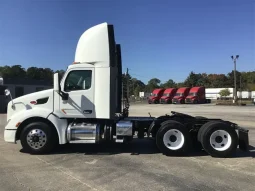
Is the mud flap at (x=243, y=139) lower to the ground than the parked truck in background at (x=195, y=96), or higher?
lower

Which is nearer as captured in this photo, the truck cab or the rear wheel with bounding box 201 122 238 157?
the rear wheel with bounding box 201 122 238 157

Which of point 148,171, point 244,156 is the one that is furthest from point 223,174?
point 244,156

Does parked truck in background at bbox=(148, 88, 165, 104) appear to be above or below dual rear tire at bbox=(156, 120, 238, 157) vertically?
above

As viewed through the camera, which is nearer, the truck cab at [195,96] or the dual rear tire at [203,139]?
the dual rear tire at [203,139]

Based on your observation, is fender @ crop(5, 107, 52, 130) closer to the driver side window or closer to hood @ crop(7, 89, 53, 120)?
hood @ crop(7, 89, 53, 120)

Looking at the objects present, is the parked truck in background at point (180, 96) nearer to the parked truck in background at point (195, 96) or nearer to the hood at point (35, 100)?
the parked truck in background at point (195, 96)

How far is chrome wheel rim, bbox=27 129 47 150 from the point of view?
9.22 m

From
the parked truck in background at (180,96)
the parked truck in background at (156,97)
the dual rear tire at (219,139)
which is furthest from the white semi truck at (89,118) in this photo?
the parked truck in background at (156,97)

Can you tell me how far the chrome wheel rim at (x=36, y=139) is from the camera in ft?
30.2

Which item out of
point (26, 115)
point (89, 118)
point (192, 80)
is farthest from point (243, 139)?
point (192, 80)

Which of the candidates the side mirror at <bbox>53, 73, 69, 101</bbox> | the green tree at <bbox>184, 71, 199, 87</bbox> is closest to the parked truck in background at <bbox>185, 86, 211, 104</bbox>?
the side mirror at <bbox>53, 73, 69, 101</bbox>

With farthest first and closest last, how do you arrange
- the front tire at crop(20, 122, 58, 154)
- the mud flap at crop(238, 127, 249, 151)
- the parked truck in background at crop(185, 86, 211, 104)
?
the parked truck in background at crop(185, 86, 211, 104), the front tire at crop(20, 122, 58, 154), the mud flap at crop(238, 127, 249, 151)

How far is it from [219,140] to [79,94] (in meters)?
4.22

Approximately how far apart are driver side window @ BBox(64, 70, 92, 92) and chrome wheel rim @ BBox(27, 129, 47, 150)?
1477 mm
